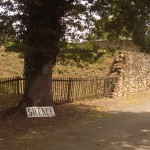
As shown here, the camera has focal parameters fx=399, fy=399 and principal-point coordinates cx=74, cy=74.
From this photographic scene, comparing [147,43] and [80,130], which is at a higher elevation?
Result: [147,43]

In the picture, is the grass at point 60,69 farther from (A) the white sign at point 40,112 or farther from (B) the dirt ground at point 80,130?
(A) the white sign at point 40,112

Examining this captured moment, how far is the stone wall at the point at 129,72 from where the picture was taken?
21406 millimetres

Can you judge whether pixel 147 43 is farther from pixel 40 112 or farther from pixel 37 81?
pixel 40 112

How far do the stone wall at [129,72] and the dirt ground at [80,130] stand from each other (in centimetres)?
492

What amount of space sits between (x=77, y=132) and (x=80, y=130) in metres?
0.33

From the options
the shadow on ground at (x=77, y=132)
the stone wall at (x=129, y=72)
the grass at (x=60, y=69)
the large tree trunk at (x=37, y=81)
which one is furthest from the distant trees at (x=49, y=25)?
the grass at (x=60, y=69)

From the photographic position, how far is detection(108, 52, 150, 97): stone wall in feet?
70.2

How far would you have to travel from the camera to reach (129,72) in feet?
73.8

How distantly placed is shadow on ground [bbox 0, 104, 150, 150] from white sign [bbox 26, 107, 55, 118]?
0.81 ft

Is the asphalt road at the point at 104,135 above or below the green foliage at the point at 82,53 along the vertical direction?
below

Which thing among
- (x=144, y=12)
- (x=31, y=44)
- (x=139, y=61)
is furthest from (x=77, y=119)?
(x=139, y=61)

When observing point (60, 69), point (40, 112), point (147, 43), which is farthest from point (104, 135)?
point (60, 69)

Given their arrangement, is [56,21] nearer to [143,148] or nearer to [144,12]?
[144,12]

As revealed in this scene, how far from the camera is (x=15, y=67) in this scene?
989 inches
